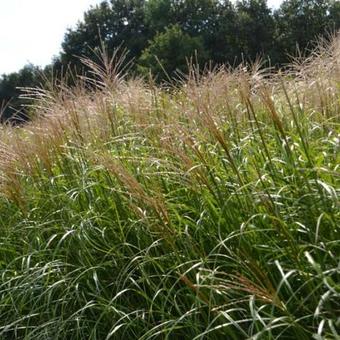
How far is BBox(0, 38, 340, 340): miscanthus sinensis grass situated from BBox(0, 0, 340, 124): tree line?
60.9 ft

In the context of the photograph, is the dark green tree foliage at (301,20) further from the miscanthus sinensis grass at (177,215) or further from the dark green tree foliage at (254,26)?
the miscanthus sinensis grass at (177,215)

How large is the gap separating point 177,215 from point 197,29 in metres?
33.9

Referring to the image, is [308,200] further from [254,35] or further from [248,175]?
[254,35]

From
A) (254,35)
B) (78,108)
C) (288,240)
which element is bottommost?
(254,35)

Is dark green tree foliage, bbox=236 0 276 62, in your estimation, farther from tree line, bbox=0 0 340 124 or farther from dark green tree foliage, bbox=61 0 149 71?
dark green tree foliage, bbox=61 0 149 71

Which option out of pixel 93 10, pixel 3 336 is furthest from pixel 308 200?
pixel 93 10

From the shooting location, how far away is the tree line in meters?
25.8

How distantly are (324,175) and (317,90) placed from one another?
1.12 meters

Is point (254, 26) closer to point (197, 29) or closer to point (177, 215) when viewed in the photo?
point (197, 29)

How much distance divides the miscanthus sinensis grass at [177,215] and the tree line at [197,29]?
1857 cm

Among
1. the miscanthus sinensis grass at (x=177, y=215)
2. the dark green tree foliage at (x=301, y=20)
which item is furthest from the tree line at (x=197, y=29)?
the miscanthus sinensis grass at (x=177, y=215)

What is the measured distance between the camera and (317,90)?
353cm

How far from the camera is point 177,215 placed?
271 centimetres

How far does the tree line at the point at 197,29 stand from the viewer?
25844 mm
